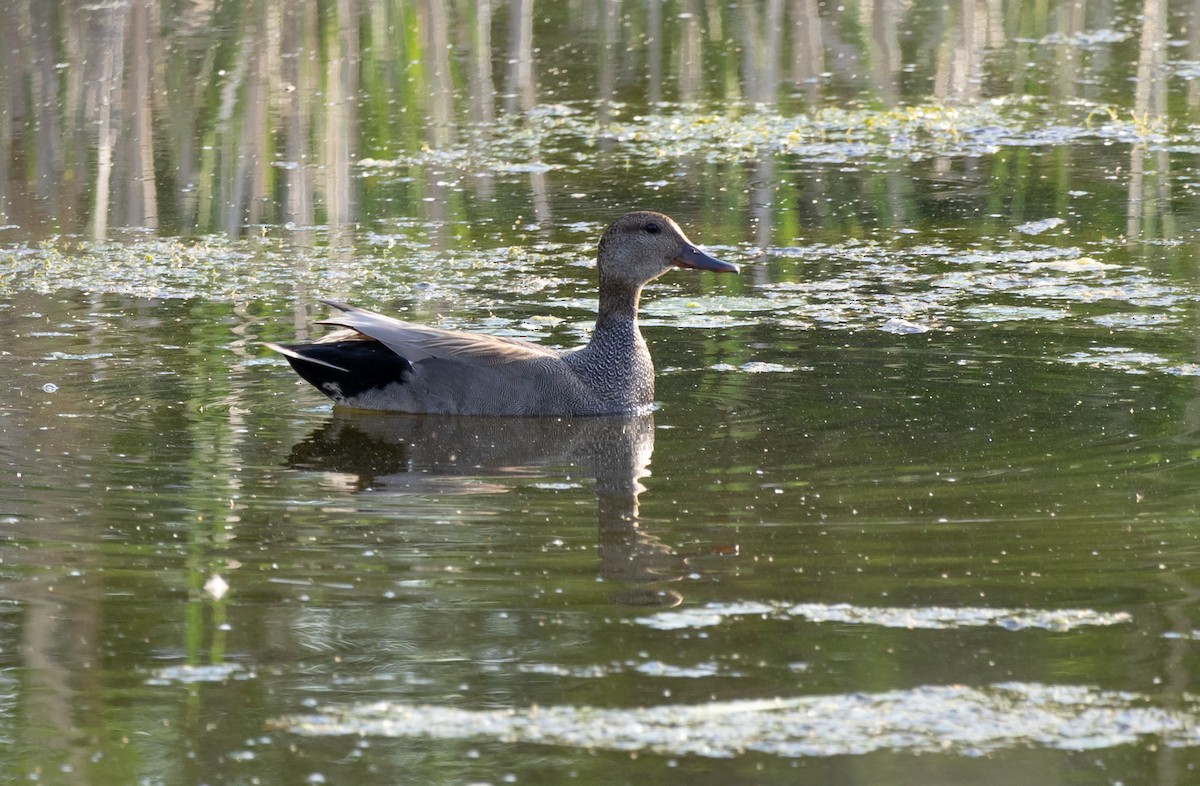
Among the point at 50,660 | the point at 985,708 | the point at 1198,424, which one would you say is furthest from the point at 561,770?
the point at 1198,424

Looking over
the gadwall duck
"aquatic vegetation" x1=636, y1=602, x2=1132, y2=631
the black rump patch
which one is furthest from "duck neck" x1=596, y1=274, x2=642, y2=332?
"aquatic vegetation" x1=636, y1=602, x2=1132, y2=631

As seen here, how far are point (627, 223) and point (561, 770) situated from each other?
5.27 m

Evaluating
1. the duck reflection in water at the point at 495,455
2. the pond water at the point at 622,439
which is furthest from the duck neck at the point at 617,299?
the duck reflection in water at the point at 495,455

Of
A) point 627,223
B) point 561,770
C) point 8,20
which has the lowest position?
point 561,770

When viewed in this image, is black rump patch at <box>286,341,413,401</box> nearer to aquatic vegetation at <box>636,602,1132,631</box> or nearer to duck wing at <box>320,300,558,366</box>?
duck wing at <box>320,300,558,366</box>

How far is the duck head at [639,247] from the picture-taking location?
9.48 meters

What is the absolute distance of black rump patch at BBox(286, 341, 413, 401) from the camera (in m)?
8.89

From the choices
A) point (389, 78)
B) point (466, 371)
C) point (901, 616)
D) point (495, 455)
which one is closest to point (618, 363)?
point (466, 371)

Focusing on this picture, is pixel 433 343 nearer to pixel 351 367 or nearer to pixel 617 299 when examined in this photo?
pixel 351 367

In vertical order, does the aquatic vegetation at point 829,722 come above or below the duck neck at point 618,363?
below

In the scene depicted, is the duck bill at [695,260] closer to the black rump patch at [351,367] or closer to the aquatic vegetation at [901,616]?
the black rump patch at [351,367]

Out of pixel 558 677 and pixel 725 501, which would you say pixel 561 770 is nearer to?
pixel 558 677

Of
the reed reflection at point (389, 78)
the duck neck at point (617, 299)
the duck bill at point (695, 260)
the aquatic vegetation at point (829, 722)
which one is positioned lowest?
the aquatic vegetation at point (829, 722)

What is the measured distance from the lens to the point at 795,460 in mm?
7531
